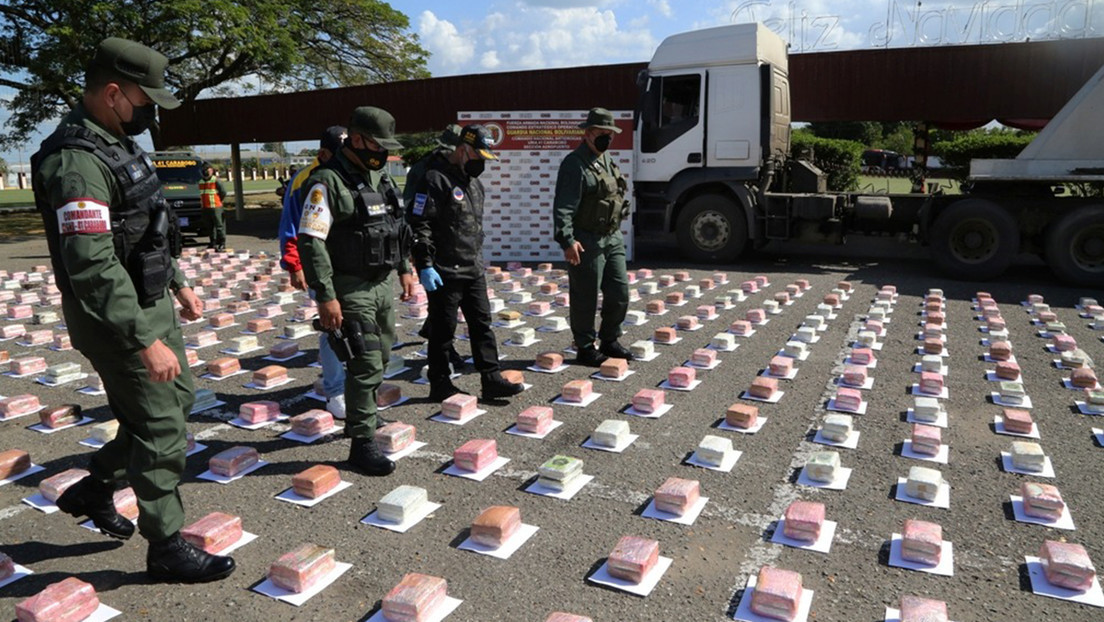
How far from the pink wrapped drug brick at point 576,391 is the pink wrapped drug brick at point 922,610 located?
110 inches

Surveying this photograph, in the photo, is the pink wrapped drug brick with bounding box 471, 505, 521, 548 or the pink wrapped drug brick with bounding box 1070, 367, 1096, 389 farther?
the pink wrapped drug brick with bounding box 1070, 367, 1096, 389

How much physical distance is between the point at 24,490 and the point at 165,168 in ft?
45.4

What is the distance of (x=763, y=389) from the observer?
17.6 feet

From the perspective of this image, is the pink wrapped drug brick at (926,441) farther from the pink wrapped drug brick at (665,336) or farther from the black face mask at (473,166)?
the black face mask at (473,166)

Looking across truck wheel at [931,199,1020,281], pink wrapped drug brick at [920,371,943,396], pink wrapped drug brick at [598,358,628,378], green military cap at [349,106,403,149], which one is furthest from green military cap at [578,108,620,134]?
truck wheel at [931,199,1020,281]

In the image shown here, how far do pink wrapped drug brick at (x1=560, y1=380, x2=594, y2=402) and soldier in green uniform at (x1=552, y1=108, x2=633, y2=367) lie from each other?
0.86 m

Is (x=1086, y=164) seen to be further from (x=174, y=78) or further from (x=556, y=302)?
(x=174, y=78)

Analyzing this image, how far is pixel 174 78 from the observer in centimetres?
2239

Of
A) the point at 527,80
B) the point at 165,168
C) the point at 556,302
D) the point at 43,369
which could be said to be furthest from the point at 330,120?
the point at 43,369

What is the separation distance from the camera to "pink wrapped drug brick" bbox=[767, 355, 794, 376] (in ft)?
19.4

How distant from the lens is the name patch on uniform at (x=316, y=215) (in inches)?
144

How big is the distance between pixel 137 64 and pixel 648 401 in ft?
11.6

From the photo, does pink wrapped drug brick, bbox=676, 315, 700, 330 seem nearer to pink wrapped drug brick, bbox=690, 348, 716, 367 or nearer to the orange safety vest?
pink wrapped drug brick, bbox=690, 348, 716, 367

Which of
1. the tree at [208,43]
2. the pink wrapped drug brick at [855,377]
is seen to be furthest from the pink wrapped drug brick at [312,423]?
the tree at [208,43]
